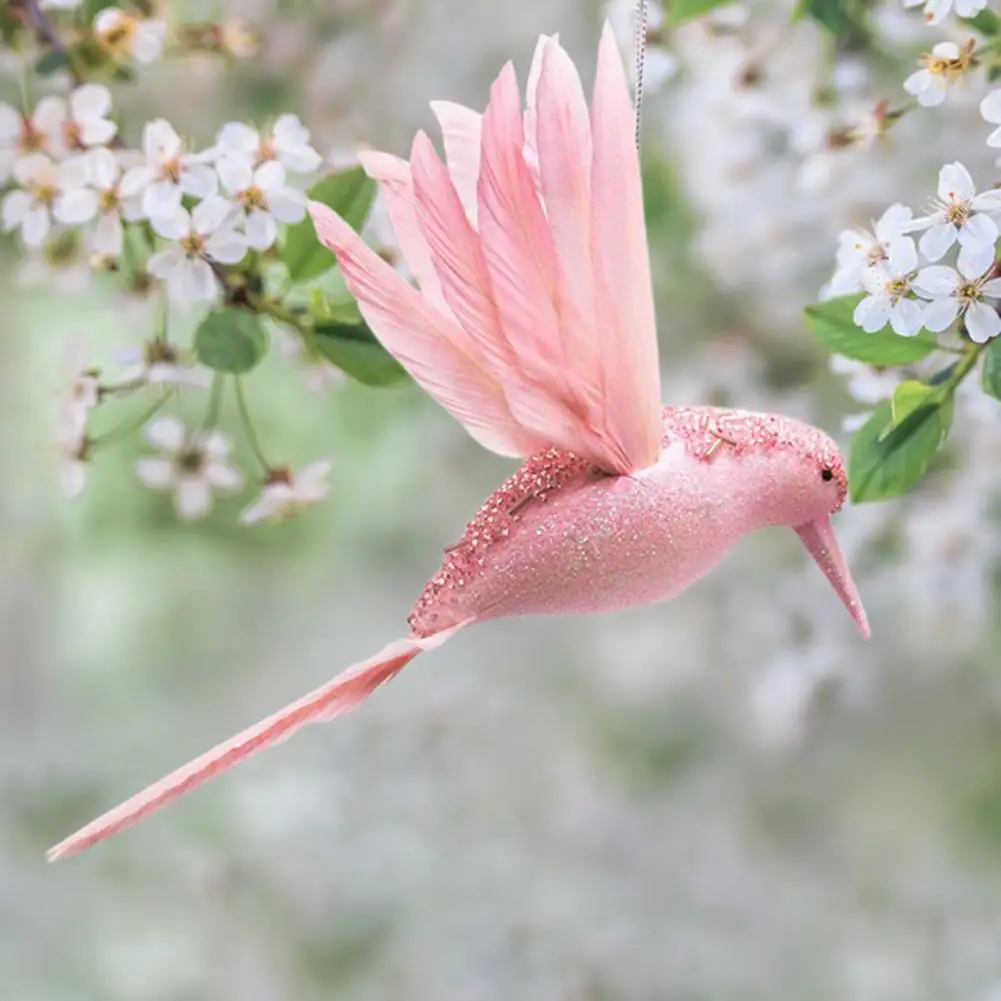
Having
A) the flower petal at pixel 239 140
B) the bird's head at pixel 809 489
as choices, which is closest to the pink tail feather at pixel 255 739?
the bird's head at pixel 809 489

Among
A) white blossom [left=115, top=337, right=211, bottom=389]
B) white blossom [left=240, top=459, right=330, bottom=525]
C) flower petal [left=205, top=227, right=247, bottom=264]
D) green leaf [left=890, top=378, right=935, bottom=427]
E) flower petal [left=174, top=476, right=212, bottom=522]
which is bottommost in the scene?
flower petal [left=174, top=476, right=212, bottom=522]

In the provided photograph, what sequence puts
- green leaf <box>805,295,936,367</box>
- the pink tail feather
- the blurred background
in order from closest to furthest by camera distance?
the pink tail feather < green leaf <box>805,295,936,367</box> < the blurred background

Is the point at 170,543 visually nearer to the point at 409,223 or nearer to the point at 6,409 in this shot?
the point at 6,409

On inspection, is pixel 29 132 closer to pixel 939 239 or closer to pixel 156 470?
pixel 156 470

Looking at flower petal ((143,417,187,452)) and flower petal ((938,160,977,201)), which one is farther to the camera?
flower petal ((143,417,187,452))

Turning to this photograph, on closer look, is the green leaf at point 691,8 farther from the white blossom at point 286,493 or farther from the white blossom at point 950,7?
the white blossom at point 286,493

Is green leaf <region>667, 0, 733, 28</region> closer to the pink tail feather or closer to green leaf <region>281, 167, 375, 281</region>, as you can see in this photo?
green leaf <region>281, 167, 375, 281</region>

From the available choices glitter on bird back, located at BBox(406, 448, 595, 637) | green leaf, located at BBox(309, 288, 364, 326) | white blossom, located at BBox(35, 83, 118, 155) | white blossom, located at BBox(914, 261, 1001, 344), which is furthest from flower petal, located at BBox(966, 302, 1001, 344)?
white blossom, located at BBox(35, 83, 118, 155)
